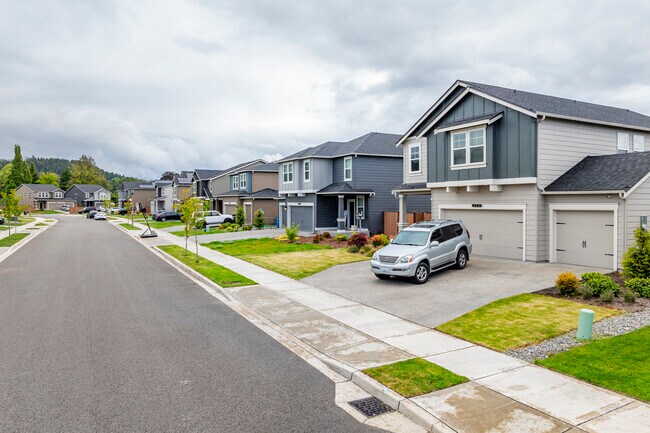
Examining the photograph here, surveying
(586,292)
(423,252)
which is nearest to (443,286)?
(423,252)

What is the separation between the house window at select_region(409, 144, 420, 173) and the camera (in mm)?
26189

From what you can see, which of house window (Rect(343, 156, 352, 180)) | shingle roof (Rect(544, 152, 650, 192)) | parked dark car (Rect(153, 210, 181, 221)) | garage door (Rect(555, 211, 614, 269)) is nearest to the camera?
shingle roof (Rect(544, 152, 650, 192))

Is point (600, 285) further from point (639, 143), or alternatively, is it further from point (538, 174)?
point (639, 143)

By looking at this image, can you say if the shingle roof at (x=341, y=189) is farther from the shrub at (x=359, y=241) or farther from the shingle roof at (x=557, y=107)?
the shingle roof at (x=557, y=107)

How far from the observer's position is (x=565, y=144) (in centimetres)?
1848

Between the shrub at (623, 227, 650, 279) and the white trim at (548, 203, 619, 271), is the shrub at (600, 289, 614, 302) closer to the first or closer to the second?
the shrub at (623, 227, 650, 279)

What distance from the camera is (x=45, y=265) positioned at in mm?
20062

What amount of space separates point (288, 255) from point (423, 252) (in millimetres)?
9543

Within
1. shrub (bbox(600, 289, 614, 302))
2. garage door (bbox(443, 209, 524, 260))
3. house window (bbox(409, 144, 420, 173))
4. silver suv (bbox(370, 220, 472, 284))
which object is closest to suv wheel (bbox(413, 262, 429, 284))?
silver suv (bbox(370, 220, 472, 284))

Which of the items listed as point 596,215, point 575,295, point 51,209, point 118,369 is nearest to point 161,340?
point 118,369

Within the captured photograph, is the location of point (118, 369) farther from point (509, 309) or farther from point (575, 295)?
point (575, 295)

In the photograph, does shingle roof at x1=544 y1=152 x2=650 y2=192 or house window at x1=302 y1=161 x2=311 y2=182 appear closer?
shingle roof at x1=544 y1=152 x2=650 y2=192

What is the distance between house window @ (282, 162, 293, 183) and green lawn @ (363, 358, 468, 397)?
3087cm

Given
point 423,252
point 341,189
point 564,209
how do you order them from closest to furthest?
point 423,252 < point 564,209 < point 341,189
